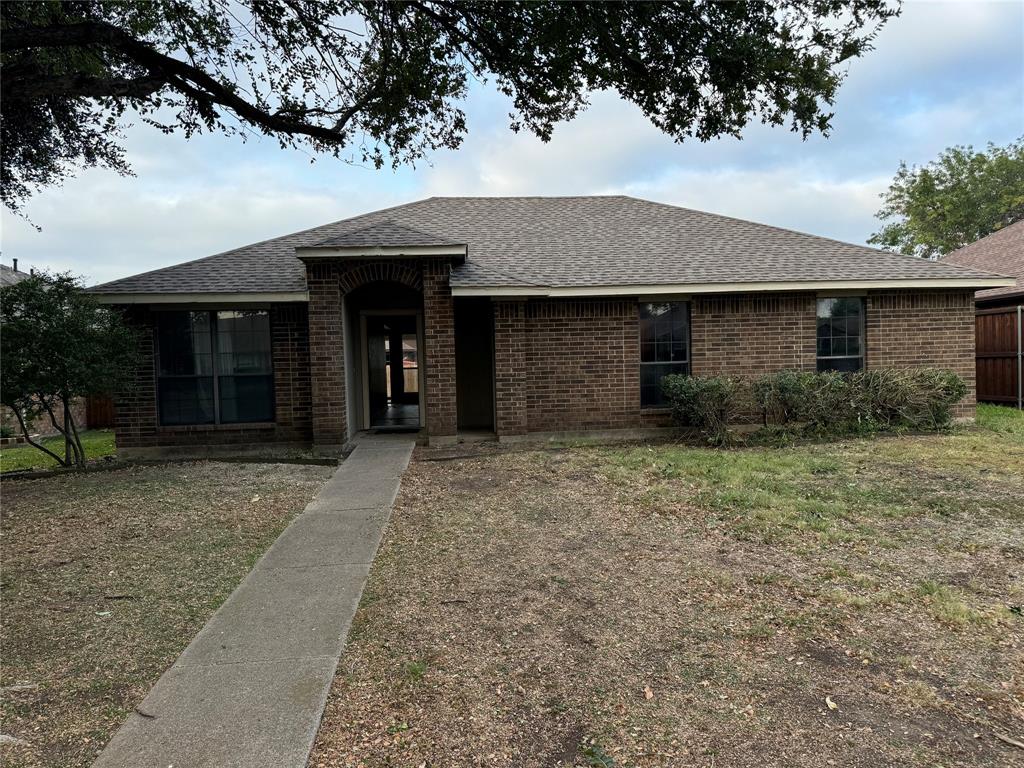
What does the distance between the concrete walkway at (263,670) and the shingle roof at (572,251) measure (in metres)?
6.35

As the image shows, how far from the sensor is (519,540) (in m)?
5.75

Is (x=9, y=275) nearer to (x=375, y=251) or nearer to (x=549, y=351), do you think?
(x=375, y=251)

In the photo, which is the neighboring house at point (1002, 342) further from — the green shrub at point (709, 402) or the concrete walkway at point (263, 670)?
the concrete walkway at point (263, 670)

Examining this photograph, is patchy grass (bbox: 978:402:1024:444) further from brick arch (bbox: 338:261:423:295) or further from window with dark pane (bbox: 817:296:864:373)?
brick arch (bbox: 338:261:423:295)

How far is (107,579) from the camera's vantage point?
5.05m

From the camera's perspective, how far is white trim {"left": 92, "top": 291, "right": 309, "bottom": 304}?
10383mm

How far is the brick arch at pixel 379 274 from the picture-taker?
415 inches

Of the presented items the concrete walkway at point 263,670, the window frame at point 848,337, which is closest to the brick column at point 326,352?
the concrete walkway at point 263,670

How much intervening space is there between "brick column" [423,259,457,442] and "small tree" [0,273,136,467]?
4.64 metres

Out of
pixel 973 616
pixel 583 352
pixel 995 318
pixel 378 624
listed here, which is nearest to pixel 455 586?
pixel 378 624

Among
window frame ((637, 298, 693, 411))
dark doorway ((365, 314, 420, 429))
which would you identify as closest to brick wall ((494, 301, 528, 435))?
window frame ((637, 298, 693, 411))

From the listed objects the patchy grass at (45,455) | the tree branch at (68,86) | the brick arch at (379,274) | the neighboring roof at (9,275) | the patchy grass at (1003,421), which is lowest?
the patchy grass at (45,455)

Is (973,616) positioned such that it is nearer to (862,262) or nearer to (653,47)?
(653,47)

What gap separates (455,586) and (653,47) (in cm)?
473
